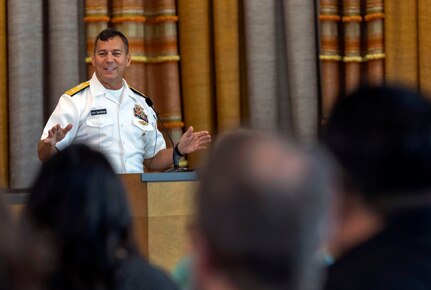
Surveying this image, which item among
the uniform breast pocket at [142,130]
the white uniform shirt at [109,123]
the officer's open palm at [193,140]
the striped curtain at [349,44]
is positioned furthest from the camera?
the striped curtain at [349,44]

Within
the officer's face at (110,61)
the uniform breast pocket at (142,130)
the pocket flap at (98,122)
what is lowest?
the uniform breast pocket at (142,130)

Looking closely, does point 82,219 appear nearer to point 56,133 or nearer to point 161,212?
point 161,212

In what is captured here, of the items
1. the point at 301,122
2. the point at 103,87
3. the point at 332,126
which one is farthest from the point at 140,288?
the point at 301,122

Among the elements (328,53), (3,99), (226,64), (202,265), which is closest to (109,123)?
(3,99)

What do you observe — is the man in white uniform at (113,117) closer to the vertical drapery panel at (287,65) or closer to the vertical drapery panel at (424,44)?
the vertical drapery panel at (287,65)

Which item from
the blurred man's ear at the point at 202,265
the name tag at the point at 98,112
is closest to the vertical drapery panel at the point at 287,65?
the name tag at the point at 98,112

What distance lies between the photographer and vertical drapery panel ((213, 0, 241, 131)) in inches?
261

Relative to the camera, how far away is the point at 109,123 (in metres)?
5.66

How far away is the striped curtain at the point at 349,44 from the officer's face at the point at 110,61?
57.8 inches

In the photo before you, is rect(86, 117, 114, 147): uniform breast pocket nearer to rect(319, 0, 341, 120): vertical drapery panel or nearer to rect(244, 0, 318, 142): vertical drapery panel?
rect(244, 0, 318, 142): vertical drapery panel

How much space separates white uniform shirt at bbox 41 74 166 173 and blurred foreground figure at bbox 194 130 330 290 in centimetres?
436

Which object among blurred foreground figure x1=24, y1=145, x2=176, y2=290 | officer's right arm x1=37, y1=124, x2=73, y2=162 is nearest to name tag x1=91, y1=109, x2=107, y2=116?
officer's right arm x1=37, y1=124, x2=73, y2=162

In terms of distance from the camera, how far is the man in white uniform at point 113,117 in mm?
5609

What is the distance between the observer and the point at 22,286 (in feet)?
4.67
